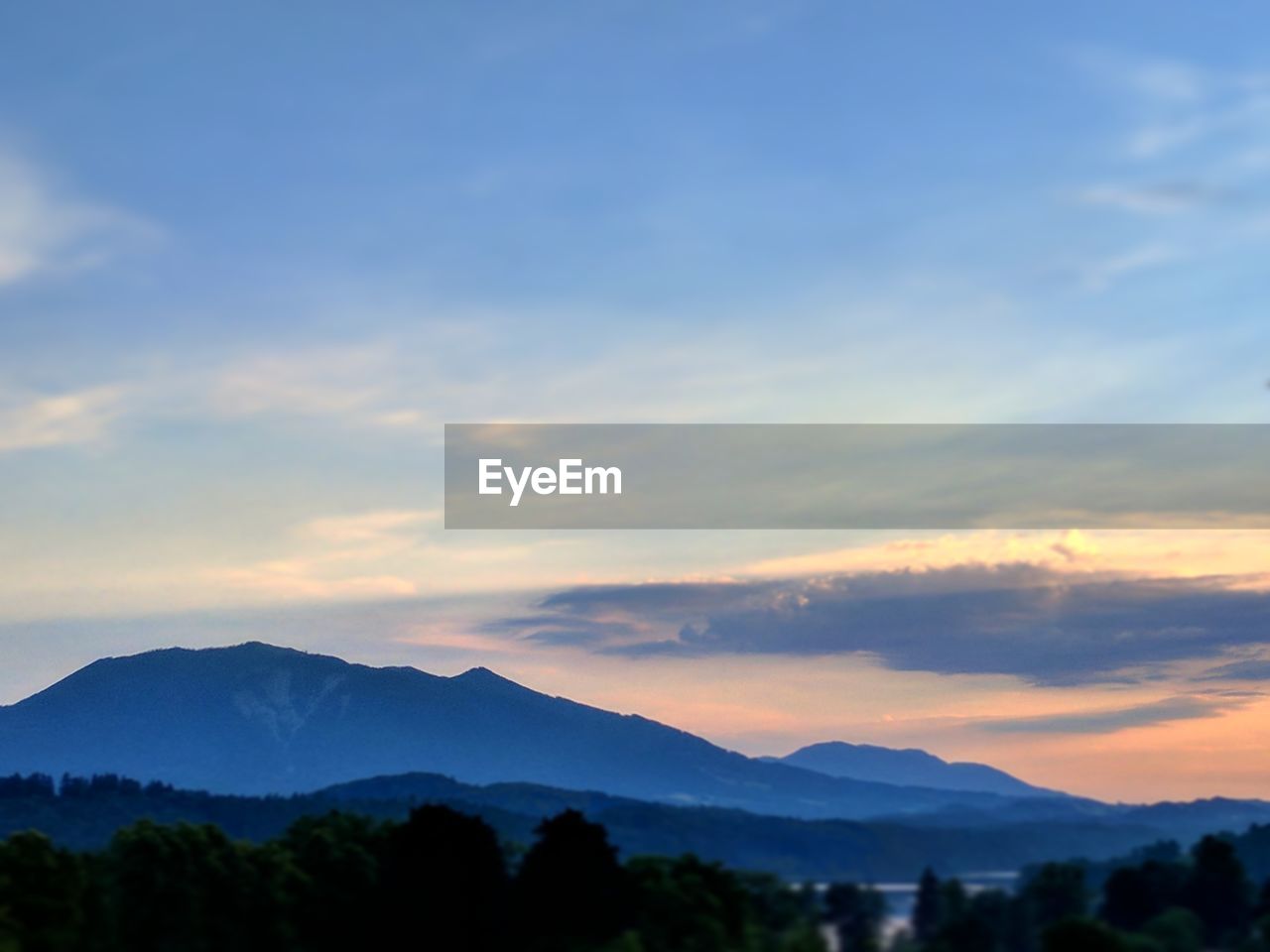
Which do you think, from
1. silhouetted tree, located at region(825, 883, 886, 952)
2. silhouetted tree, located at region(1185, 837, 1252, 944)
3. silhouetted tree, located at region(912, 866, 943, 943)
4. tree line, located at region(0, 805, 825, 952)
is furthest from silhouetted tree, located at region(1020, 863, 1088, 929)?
tree line, located at region(0, 805, 825, 952)

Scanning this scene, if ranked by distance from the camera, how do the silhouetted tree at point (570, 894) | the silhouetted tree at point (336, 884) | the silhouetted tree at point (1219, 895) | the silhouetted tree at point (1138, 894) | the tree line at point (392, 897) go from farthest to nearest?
1. the silhouetted tree at point (1219, 895)
2. the silhouetted tree at point (1138, 894)
3. the silhouetted tree at point (336, 884)
4. the silhouetted tree at point (570, 894)
5. the tree line at point (392, 897)

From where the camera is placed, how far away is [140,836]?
141625 mm

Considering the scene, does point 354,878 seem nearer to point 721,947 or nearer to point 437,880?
point 437,880

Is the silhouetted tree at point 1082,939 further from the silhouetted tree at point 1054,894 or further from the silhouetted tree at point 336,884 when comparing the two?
the silhouetted tree at point 336,884

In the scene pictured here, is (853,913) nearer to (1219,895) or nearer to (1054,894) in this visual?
(1054,894)

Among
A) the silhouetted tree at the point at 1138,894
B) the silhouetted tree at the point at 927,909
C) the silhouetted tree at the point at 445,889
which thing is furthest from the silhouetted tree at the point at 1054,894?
the silhouetted tree at the point at 445,889

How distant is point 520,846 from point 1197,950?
6464 centimetres

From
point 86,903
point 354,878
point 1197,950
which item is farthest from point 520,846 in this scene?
point 1197,950

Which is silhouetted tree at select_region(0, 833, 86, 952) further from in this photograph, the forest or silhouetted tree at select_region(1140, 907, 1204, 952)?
silhouetted tree at select_region(1140, 907, 1204, 952)

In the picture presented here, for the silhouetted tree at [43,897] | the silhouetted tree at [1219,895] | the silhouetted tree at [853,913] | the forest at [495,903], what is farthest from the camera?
the silhouetted tree at [1219,895]

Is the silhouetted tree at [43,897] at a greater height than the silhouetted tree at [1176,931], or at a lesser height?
greater

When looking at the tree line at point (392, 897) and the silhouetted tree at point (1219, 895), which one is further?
the silhouetted tree at point (1219, 895)

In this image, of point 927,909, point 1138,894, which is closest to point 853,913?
point 927,909

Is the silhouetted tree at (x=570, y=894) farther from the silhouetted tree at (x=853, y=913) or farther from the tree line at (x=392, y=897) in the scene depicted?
the silhouetted tree at (x=853, y=913)
